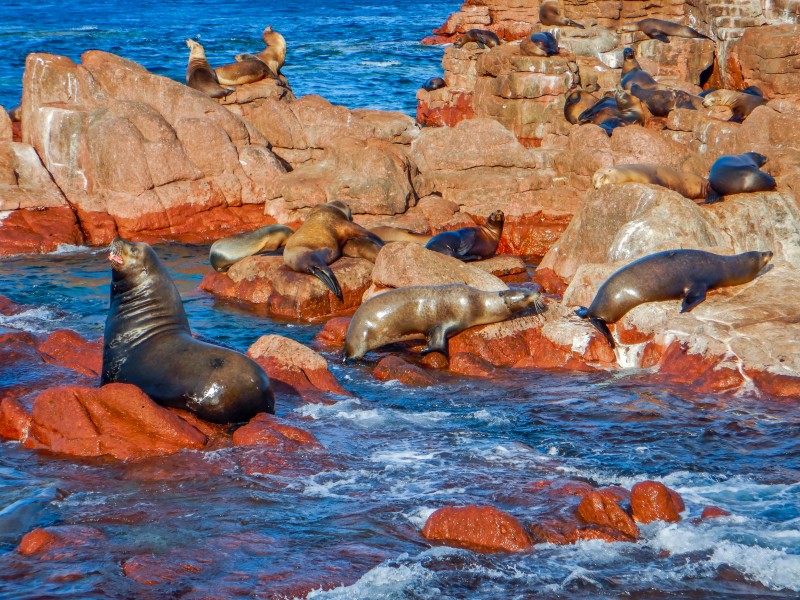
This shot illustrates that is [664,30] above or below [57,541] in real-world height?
above

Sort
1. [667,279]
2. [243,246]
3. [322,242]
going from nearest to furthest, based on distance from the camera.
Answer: [667,279] → [322,242] → [243,246]

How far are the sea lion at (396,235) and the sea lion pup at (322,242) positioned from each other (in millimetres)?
719

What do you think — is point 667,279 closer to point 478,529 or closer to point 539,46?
point 478,529

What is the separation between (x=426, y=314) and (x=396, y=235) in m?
4.93

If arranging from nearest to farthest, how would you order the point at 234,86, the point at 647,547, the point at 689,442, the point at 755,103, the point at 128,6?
the point at 647,547 → the point at 689,442 → the point at 755,103 → the point at 234,86 → the point at 128,6

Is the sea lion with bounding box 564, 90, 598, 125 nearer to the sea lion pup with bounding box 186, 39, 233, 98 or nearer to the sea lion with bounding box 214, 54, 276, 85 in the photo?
the sea lion with bounding box 214, 54, 276, 85

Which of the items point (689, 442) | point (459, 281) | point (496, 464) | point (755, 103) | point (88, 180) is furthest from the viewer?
point (755, 103)

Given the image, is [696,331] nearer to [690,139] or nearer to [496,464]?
[496,464]

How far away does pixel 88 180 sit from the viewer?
17953mm

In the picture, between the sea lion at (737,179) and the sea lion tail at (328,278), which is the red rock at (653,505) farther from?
the sea lion at (737,179)

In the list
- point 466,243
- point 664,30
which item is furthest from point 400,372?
point 664,30

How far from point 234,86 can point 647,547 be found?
59.0ft

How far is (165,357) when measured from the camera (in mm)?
7980

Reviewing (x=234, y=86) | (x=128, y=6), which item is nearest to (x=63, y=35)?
(x=128, y=6)
